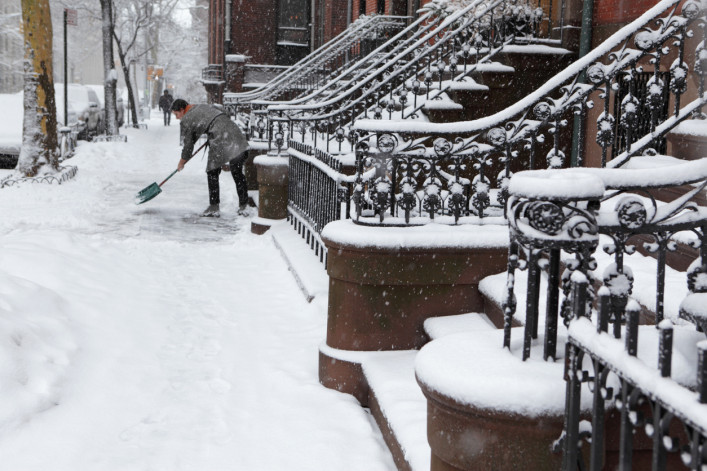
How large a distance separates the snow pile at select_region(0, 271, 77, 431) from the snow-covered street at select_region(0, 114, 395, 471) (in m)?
0.01

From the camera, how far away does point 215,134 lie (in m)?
10.8

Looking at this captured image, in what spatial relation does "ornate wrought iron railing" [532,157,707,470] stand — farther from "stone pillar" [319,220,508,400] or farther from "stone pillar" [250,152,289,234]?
"stone pillar" [250,152,289,234]

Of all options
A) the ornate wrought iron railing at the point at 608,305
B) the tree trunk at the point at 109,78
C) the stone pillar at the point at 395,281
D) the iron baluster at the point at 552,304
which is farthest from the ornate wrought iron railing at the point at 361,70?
the tree trunk at the point at 109,78

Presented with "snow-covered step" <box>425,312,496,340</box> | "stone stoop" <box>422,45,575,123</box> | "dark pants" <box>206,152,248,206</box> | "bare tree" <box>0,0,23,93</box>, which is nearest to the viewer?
"snow-covered step" <box>425,312,496,340</box>

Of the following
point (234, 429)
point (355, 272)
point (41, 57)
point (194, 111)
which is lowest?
point (234, 429)

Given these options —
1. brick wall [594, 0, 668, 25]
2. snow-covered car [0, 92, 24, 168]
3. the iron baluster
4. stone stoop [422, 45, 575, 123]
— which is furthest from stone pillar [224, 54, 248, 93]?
the iron baluster

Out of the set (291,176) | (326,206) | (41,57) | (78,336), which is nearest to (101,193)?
(41,57)

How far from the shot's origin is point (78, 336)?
208 inches

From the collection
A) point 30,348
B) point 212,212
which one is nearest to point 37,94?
point 212,212

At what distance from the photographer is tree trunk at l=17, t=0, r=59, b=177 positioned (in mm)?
14000

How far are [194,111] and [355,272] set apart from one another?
22.6 ft

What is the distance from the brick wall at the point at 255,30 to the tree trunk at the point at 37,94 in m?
12.6

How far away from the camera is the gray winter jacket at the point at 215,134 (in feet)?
35.0

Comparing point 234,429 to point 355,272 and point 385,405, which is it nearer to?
point 385,405
